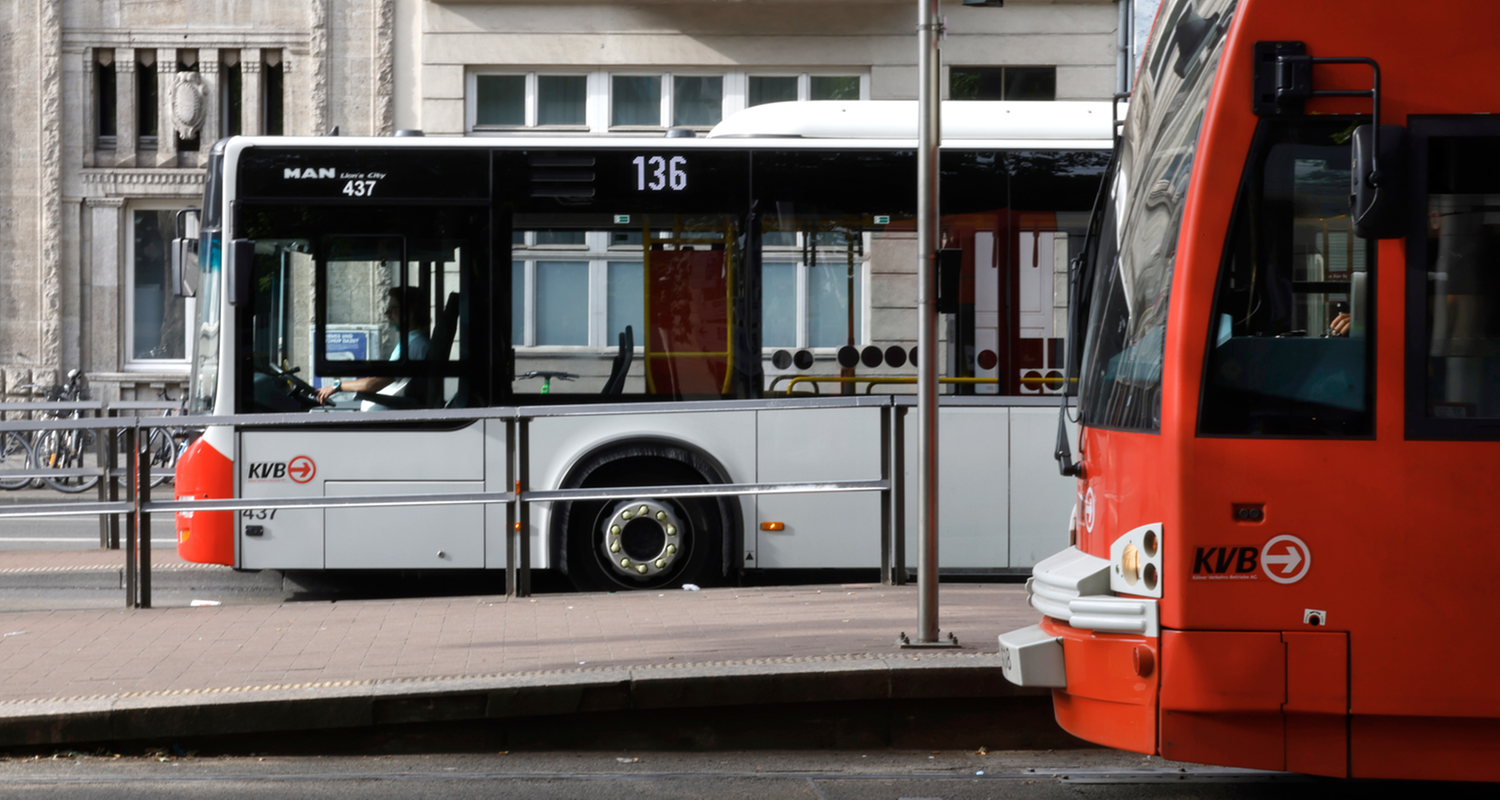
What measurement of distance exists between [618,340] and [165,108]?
49.6 feet

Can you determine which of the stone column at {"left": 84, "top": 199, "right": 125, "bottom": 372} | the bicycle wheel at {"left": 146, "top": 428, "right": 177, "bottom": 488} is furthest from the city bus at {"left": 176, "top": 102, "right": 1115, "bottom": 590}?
the stone column at {"left": 84, "top": 199, "right": 125, "bottom": 372}

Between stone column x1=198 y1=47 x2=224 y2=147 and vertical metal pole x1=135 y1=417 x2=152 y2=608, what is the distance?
14.7 metres

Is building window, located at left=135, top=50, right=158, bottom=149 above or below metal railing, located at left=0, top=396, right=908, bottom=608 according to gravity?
above

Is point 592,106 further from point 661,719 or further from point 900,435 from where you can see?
point 661,719

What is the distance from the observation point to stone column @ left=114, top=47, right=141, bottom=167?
70.2 feet

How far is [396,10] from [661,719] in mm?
17445

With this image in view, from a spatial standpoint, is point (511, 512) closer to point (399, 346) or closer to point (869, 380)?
point (399, 346)

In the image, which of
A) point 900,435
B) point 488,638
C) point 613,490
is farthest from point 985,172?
point 488,638

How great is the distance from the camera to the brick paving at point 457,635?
20.0ft

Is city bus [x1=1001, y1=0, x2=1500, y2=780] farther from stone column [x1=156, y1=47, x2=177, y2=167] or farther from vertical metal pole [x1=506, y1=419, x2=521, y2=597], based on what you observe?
stone column [x1=156, y1=47, x2=177, y2=167]

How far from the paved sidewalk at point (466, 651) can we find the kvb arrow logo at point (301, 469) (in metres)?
0.94

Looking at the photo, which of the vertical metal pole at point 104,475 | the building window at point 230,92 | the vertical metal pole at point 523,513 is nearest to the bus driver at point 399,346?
the vertical metal pole at point 523,513

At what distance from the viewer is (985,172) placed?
9164 millimetres

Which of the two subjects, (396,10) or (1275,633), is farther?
(396,10)
